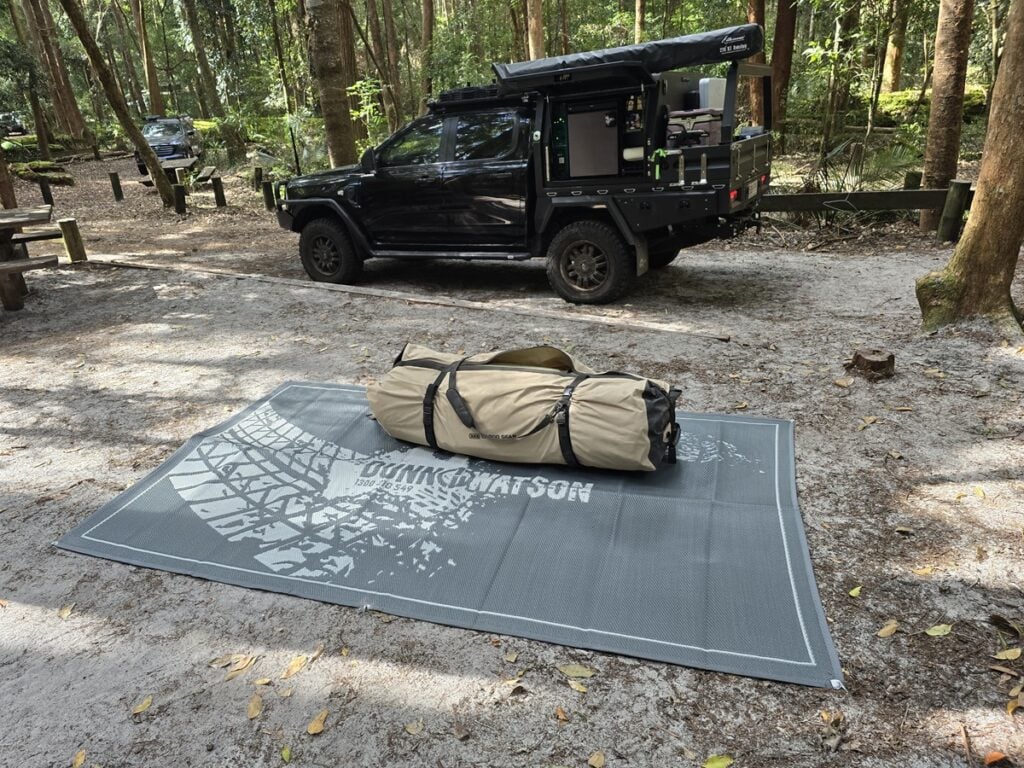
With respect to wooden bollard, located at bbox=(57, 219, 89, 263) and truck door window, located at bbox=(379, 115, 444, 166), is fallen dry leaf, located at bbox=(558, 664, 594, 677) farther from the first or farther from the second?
wooden bollard, located at bbox=(57, 219, 89, 263)

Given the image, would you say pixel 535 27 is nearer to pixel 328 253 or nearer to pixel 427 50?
pixel 427 50

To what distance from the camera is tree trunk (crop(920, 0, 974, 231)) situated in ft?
26.5

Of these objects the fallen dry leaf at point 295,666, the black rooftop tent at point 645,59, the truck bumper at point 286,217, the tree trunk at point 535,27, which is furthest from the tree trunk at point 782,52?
the fallen dry leaf at point 295,666

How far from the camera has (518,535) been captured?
322 centimetres

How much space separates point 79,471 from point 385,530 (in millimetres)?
2149

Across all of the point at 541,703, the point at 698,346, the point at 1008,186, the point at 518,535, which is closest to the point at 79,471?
the point at 518,535

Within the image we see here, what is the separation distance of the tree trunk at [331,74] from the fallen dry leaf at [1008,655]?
10.2 m

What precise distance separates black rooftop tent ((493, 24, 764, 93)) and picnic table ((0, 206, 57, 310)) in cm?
529

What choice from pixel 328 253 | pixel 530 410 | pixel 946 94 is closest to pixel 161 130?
pixel 328 253

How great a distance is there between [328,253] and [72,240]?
3856mm

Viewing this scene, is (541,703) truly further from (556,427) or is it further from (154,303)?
(154,303)

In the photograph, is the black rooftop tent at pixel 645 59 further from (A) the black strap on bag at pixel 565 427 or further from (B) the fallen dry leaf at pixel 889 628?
(B) the fallen dry leaf at pixel 889 628

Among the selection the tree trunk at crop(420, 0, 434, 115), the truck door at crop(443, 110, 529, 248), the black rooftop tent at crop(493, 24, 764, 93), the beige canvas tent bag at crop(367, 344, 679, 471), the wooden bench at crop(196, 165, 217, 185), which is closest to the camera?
the beige canvas tent bag at crop(367, 344, 679, 471)

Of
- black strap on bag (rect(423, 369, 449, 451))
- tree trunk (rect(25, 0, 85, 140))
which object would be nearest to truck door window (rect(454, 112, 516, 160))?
black strap on bag (rect(423, 369, 449, 451))
